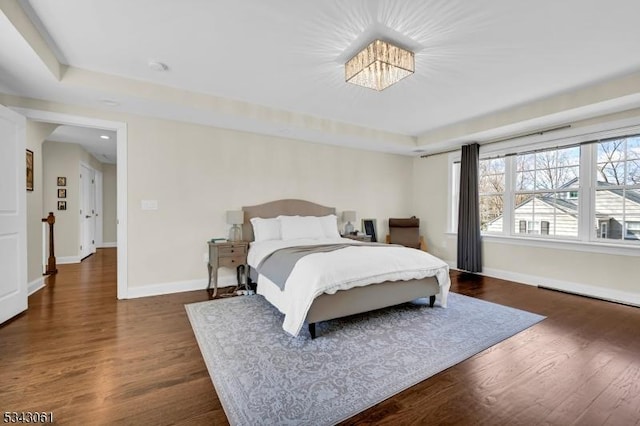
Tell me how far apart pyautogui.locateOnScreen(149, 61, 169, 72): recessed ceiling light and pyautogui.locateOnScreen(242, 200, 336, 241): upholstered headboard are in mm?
2089

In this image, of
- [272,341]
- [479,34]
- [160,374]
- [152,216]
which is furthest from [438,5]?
[152,216]

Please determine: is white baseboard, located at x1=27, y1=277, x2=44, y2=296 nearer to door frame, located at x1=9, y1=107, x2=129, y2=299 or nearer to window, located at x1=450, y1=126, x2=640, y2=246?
door frame, located at x1=9, y1=107, x2=129, y2=299

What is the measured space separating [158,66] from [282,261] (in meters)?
2.29

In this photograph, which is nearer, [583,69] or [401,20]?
[401,20]

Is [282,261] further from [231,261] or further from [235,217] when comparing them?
[235,217]

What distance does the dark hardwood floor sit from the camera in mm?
1604

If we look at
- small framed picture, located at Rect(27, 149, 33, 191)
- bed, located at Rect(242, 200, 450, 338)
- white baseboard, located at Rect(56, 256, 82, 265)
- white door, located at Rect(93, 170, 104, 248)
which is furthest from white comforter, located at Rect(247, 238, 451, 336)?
white door, located at Rect(93, 170, 104, 248)

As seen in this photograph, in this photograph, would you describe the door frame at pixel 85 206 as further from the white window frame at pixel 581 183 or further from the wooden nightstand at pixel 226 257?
the white window frame at pixel 581 183

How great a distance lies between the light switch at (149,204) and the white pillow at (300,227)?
1695 millimetres

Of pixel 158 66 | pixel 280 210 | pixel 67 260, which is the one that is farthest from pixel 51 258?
pixel 158 66

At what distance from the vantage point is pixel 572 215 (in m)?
4.11

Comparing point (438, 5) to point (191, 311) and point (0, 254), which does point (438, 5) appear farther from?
point (0, 254)

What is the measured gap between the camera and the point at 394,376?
1959mm

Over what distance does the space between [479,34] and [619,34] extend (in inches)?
43.4
